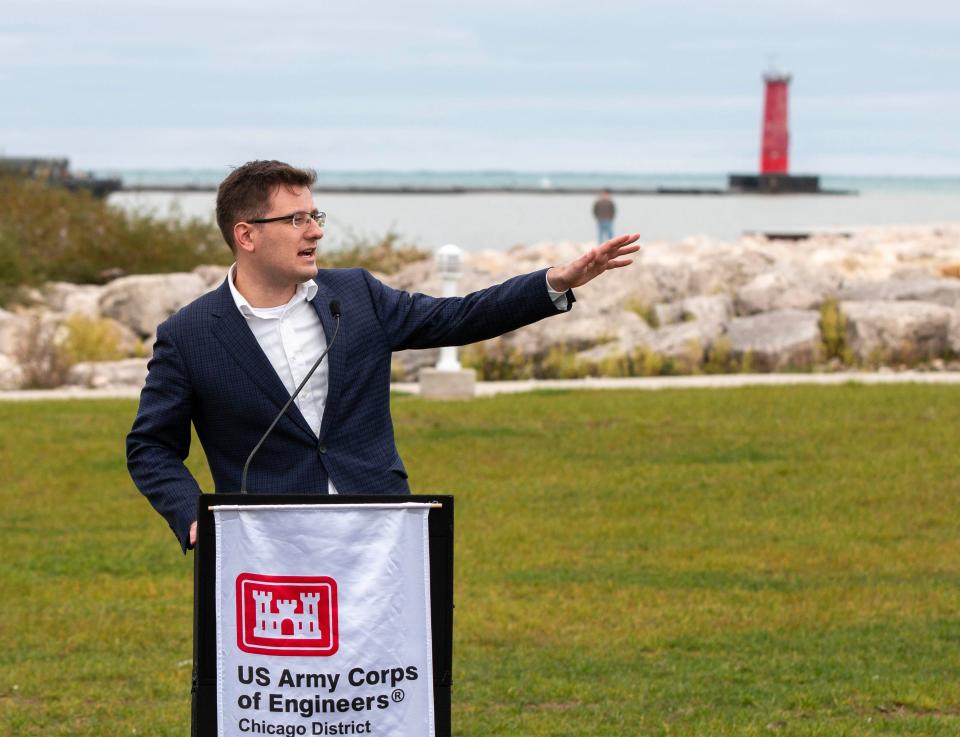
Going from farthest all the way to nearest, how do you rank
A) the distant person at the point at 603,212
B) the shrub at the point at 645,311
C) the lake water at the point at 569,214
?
the lake water at the point at 569,214 < the distant person at the point at 603,212 < the shrub at the point at 645,311

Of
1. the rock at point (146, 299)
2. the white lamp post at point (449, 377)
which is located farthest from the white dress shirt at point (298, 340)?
the rock at point (146, 299)

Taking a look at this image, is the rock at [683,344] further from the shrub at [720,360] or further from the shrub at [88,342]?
the shrub at [88,342]

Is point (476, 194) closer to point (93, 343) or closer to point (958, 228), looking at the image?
point (958, 228)

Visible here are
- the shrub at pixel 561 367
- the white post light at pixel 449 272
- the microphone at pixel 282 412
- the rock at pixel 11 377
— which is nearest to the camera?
the microphone at pixel 282 412

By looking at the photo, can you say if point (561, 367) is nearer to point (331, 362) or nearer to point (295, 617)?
point (331, 362)

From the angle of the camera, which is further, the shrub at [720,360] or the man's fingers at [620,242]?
the shrub at [720,360]

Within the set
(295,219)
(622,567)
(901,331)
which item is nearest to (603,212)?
(901,331)

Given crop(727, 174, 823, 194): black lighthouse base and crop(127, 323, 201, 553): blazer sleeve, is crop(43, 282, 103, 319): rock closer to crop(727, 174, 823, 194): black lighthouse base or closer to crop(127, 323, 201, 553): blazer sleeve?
crop(127, 323, 201, 553): blazer sleeve

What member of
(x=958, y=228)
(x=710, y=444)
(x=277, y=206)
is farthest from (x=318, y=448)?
(x=958, y=228)

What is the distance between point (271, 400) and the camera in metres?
4.53

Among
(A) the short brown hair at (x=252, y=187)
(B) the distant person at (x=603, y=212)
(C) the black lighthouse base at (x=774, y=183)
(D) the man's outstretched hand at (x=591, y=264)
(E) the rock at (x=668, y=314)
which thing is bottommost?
(E) the rock at (x=668, y=314)

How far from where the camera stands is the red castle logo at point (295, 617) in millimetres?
4176

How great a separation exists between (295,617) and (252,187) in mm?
1162

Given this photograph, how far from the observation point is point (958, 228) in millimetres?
44219
